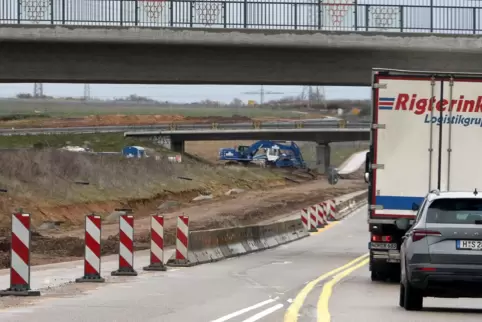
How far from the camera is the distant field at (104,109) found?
144500mm

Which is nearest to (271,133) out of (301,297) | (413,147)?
(413,147)

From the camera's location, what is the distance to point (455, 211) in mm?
15438

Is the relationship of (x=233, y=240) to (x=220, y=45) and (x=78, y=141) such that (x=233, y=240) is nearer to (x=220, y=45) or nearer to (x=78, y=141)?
(x=220, y=45)

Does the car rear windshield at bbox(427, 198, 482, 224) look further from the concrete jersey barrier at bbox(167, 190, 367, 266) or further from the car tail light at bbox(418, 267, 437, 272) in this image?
the concrete jersey barrier at bbox(167, 190, 367, 266)

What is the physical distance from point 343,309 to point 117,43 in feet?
67.2

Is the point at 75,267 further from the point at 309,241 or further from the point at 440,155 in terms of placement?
the point at 309,241

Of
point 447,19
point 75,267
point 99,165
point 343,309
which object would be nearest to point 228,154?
point 99,165

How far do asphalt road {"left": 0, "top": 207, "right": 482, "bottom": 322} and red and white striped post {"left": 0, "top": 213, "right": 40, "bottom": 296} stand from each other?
67 cm

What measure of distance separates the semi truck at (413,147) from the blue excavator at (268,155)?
3483 inches

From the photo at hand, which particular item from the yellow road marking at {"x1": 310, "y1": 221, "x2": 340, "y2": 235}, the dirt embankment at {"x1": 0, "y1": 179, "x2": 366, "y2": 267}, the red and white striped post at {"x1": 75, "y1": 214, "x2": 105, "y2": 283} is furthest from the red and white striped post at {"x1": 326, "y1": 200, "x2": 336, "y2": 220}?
the red and white striped post at {"x1": 75, "y1": 214, "x2": 105, "y2": 283}

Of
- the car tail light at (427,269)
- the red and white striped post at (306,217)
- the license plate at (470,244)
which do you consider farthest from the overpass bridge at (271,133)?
the license plate at (470,244)

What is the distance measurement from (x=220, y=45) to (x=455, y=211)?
20.9 meters

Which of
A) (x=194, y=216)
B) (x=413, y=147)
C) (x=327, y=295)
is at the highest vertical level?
(x=413, y=147)

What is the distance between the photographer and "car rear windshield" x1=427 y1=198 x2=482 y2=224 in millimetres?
15305
